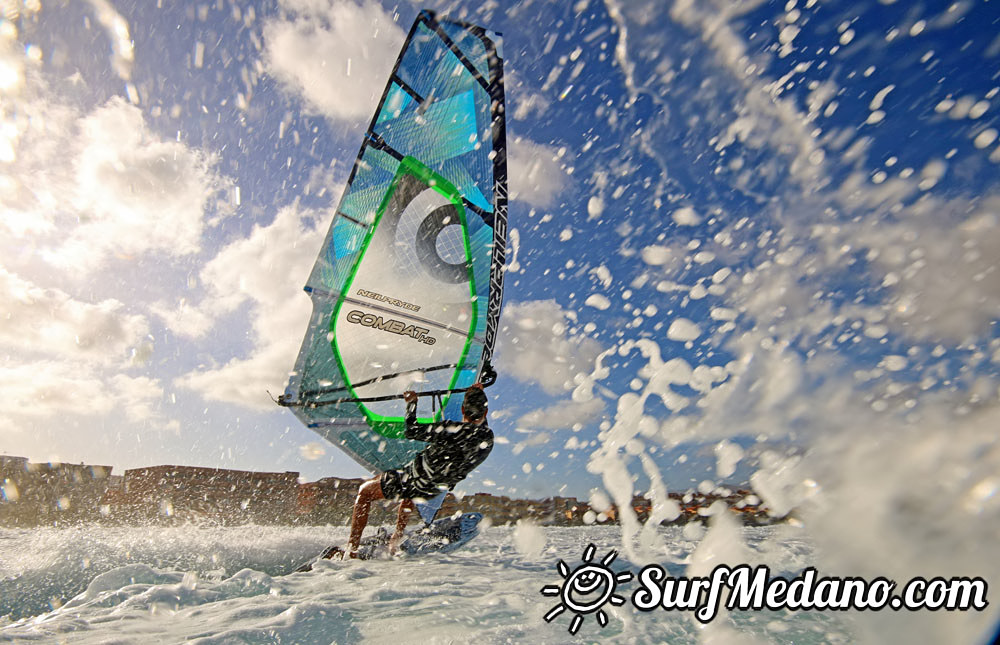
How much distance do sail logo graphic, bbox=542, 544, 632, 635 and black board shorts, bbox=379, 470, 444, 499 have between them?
7.62 ft

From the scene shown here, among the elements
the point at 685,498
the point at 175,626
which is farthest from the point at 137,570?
the point at 685,498

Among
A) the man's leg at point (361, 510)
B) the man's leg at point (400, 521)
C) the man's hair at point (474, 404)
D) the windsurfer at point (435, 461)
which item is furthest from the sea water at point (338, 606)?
the man's hair at point (474, 404)

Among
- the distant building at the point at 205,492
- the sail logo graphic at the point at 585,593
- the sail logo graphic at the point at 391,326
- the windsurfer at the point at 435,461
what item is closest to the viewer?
the sail logo graphic at the point at 585,593

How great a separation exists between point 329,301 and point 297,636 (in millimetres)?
4507

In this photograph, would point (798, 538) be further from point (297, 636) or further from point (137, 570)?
point (137, 570)

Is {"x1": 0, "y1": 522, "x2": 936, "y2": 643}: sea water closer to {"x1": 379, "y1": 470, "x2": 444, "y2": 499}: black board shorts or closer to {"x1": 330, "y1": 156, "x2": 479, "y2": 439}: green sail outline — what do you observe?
{"x1": 379, "y1": 470, "x2": 444, "y2": 499}: black board shorts

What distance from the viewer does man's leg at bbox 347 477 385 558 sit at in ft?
15.5

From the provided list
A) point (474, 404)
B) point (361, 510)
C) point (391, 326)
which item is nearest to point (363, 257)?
point (391, 326)

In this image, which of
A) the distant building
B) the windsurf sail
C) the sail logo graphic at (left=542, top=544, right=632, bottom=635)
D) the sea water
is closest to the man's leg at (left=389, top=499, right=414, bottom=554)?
the sea water

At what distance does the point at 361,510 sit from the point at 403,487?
48 cm

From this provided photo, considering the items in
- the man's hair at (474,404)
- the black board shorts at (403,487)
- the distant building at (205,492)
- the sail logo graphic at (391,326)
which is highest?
the sail logo graphic at (391,326)

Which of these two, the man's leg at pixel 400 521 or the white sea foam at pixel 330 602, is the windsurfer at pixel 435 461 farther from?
the white sea foam at pixel 330 602

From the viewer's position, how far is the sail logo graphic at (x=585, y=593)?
237 cm

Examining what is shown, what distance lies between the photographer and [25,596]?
2895 mm
